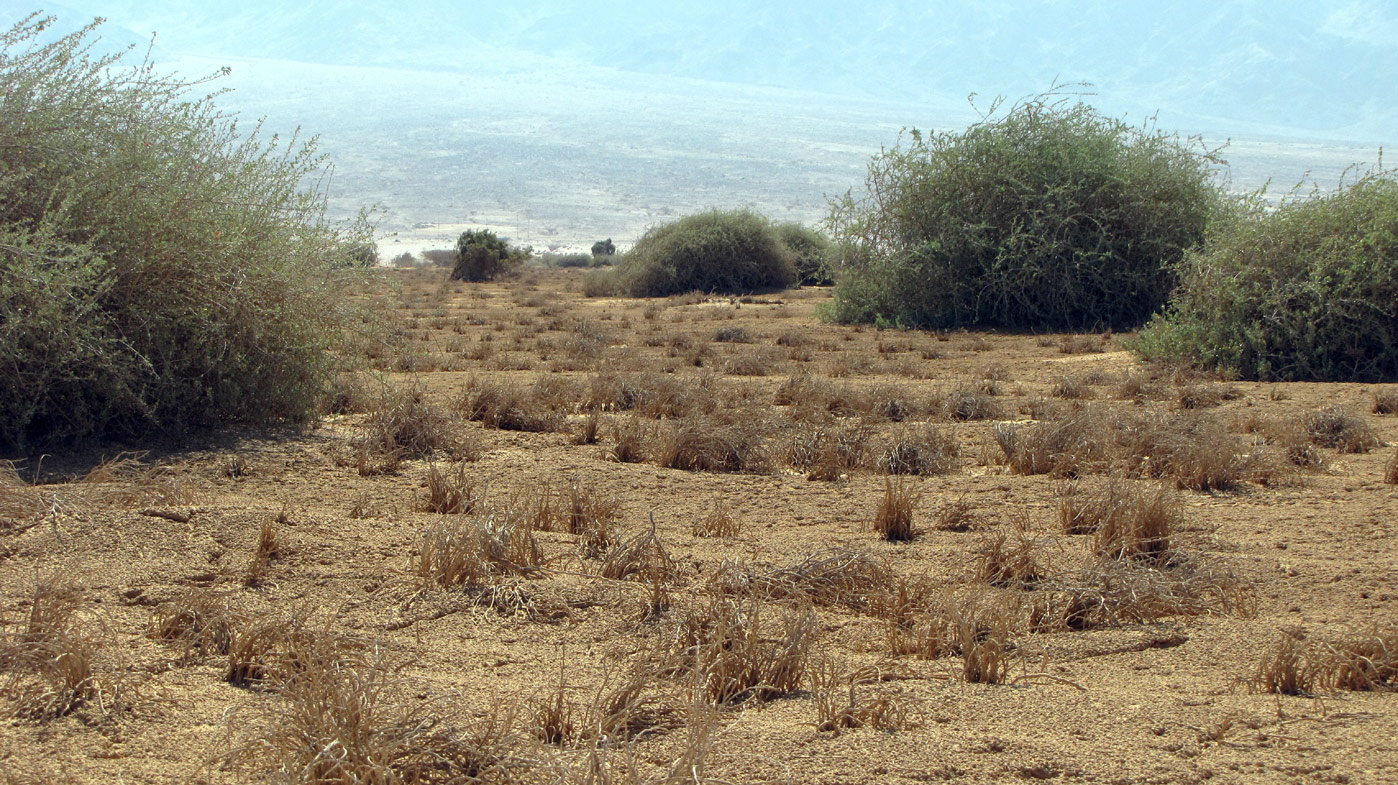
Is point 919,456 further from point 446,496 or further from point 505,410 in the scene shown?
point 505,410

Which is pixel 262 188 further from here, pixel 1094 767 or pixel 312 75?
pixel 312 75

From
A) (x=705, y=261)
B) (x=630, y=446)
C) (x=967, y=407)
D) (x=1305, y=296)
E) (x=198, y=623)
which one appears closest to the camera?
(x=198, y=623)

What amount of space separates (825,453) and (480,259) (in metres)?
28.0

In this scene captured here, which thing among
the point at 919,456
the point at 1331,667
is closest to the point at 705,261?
the point at 919,456

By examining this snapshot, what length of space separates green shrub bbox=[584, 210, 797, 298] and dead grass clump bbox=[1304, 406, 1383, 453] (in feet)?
65.3

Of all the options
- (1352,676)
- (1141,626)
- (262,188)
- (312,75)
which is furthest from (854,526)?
(312,75)

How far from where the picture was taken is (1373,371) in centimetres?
1159

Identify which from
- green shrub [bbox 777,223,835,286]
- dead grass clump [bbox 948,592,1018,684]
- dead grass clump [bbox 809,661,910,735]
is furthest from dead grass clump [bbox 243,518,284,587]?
green shrub [bbox 777,223,835,286]

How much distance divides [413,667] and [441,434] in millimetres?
3942

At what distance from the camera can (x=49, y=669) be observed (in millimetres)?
3309

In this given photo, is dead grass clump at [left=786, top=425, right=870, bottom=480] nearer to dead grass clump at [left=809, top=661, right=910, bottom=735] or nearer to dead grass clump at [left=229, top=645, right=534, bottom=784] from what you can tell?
→ dead grass clump at [left=809, top=661, right=910, bottom=735]

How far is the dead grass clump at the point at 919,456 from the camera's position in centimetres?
736

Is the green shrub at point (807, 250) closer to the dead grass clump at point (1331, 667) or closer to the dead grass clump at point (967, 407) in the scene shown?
the dead grass clump at point (967, 407)

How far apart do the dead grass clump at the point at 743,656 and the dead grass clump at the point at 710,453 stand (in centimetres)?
344
